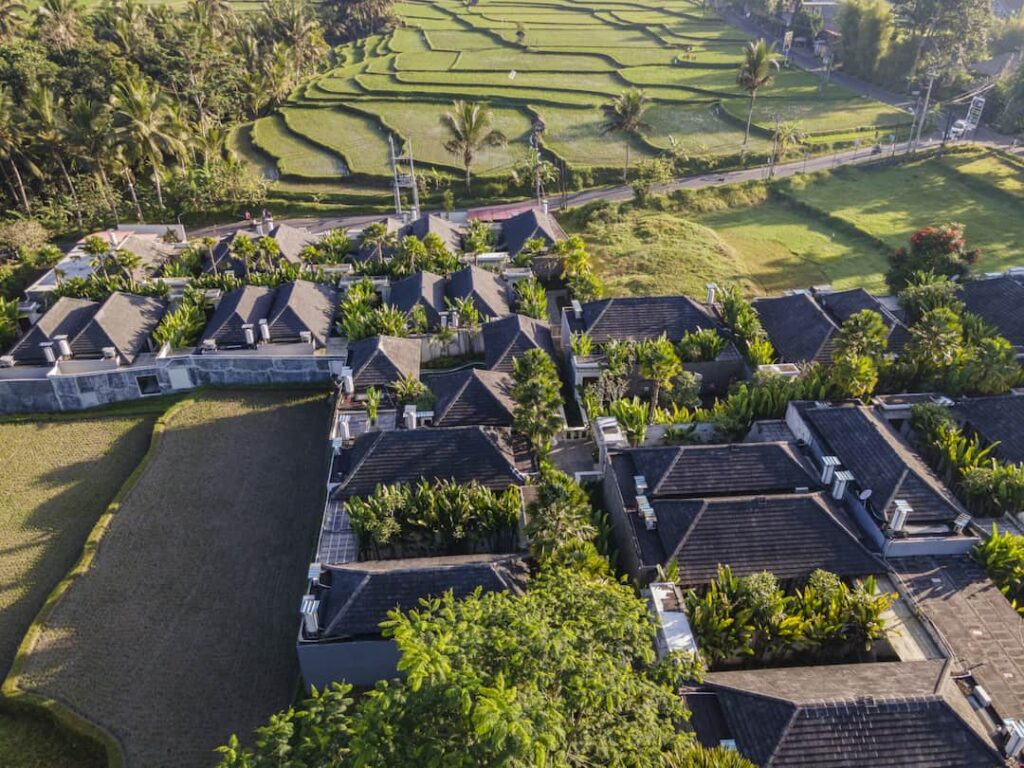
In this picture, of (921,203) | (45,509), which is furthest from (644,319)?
(921,203)

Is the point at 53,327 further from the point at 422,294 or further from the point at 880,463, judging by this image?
the point at 880,463

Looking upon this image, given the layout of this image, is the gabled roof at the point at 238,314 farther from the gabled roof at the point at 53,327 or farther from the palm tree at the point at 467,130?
the palm tree at the point at 467,130

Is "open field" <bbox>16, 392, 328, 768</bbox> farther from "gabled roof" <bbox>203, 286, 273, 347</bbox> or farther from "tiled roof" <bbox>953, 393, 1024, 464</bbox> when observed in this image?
"tiled roof" <bbox>953, 393, 1024, 464</bbox>

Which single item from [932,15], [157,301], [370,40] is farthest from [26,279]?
[932,15]

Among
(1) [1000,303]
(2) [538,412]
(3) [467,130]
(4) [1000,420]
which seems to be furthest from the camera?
(3) [467,130]

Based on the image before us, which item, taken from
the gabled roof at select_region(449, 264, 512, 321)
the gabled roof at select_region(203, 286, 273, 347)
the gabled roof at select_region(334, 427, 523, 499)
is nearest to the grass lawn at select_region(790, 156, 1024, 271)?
the gabled roof at select_region(449, 264, 512, 321)

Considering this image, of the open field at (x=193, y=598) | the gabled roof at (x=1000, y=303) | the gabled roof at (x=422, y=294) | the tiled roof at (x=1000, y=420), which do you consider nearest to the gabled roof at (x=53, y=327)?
the open field at (x=193, y=598)
